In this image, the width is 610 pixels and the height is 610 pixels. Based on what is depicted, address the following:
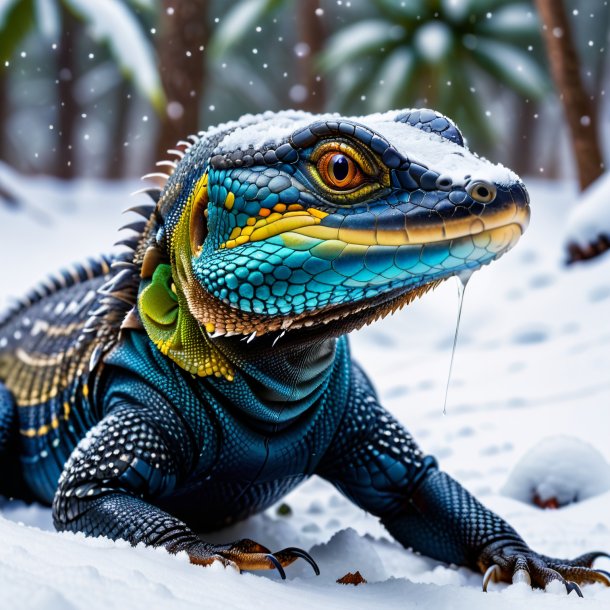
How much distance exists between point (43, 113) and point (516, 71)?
14.7 meters

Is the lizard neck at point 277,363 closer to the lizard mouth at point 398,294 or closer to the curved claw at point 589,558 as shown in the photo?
the lizard mouth at point 398,294

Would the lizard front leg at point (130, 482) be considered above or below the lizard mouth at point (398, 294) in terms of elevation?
below

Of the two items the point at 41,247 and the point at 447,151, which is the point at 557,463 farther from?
the point at 41,247

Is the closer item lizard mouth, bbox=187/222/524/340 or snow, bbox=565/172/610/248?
lizard mouth, bbox=187/222/524/340

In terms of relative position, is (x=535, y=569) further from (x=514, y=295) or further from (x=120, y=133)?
(x=120, y=133)

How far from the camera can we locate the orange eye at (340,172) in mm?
1836

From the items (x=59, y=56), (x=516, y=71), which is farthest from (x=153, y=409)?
(x=59, y=56)

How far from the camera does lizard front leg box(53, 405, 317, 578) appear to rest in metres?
1.93

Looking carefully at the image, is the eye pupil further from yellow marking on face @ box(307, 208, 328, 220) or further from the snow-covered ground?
the snow-covered ground

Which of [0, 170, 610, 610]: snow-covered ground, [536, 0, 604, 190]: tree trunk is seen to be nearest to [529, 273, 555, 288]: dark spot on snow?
[0, 170, 610, 610]: snow-covered ground

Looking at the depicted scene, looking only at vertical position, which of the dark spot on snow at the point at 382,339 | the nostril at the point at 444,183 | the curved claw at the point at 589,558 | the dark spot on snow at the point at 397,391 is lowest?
the dark spot on snow at the point at 397,391

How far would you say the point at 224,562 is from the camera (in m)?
1.80

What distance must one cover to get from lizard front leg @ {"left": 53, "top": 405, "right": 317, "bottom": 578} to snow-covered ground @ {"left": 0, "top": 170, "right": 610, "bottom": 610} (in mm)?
115

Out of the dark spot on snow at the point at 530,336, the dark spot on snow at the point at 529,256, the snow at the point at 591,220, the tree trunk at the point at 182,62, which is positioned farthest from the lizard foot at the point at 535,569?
the tree trunk at the point at 182,62
